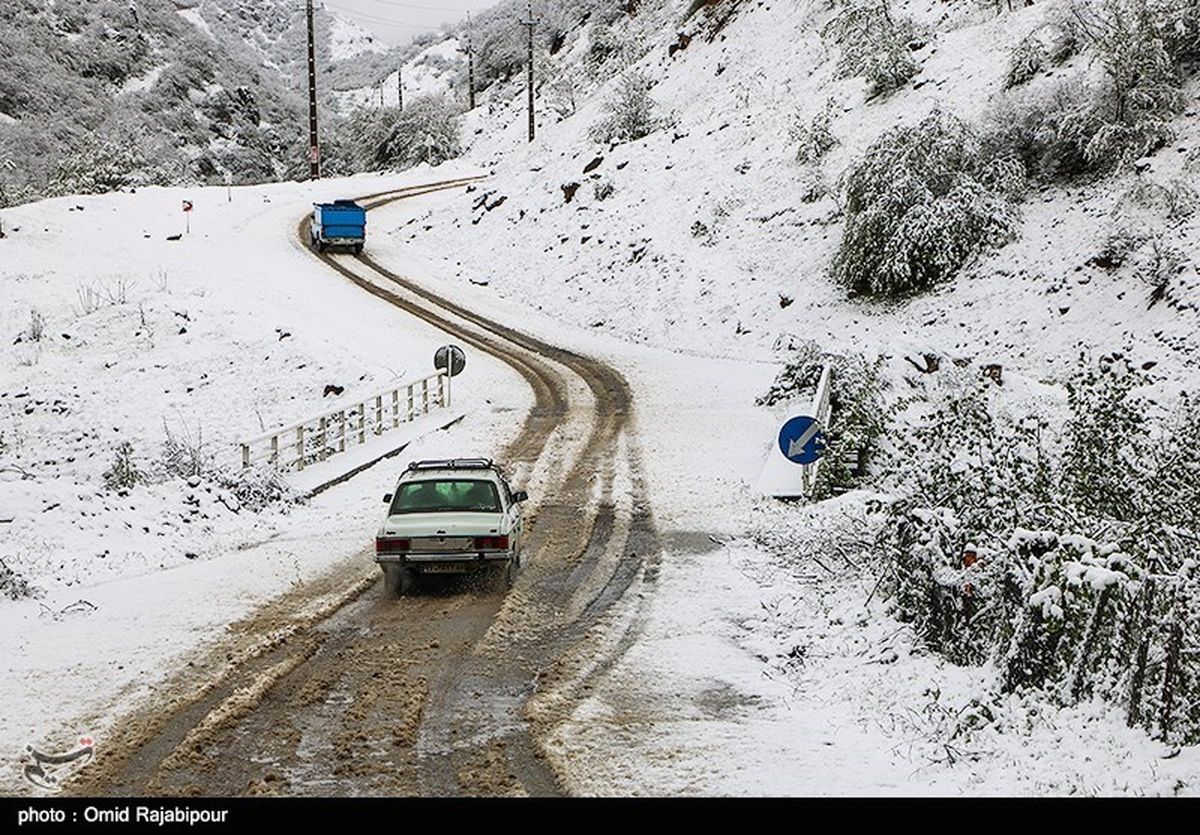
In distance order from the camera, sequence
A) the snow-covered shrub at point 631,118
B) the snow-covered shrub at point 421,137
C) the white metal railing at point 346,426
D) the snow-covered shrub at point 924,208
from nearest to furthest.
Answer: the white metal railing at point 346,426 < the snow-covered shrub at point 924,208 < the snow-covered shrub at point 631,118 < the snow-covered shrub at point 421,137

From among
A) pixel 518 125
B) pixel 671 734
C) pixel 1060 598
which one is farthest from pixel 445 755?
pixel 518 125

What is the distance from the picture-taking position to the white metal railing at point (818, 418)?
51.6ft

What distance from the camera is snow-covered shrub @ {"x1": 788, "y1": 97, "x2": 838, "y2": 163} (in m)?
31.5

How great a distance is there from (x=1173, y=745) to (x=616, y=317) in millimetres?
25363

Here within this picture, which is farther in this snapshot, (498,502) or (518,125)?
(518,125)

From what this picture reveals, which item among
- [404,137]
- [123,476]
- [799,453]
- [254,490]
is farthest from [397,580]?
[404,137]

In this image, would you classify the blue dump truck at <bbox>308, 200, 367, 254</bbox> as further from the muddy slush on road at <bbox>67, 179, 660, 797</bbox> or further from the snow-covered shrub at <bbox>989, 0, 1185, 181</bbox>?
the muddy slush on road at <bbox>67, 179, 660, 797</bbox>

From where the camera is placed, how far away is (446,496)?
1278 centimetres

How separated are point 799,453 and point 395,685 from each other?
765 cm

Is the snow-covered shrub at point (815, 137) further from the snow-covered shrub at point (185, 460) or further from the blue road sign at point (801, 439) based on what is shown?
the snow-covered shrub at point (185, 460)

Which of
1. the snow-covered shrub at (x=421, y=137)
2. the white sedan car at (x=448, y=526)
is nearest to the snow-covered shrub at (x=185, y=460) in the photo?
the white sedan car at (x=448, y=526)

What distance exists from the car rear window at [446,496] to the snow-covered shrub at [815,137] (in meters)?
22.2
